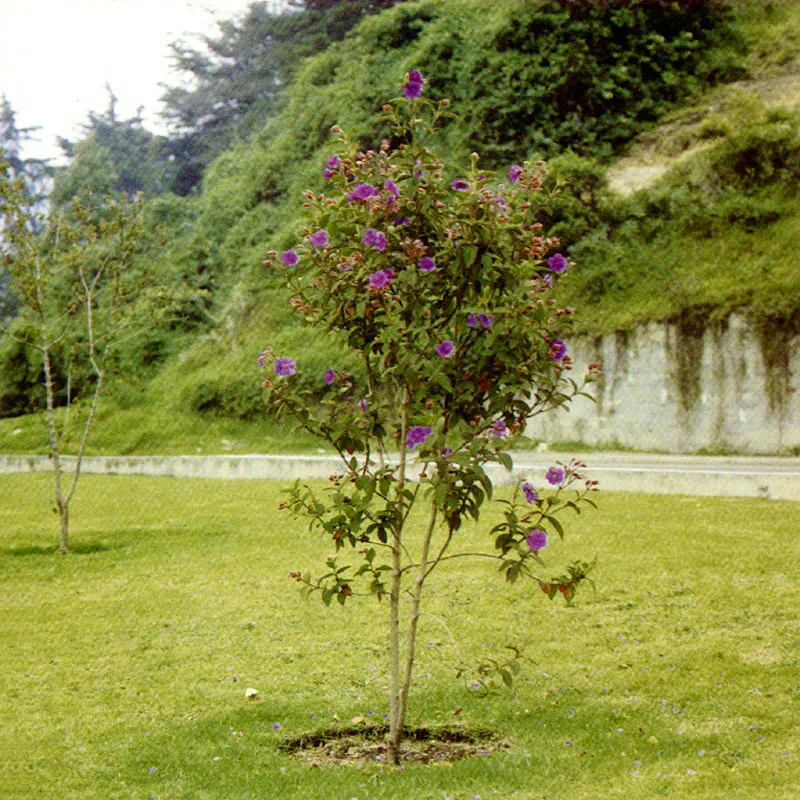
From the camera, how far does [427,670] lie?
755 cm

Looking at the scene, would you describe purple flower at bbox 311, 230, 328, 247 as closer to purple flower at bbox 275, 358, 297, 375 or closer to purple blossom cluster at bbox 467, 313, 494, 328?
purple flower at bbox 275, 358, 297, 375

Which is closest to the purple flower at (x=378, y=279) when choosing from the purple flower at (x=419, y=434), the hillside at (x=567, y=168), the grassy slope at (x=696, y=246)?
the purple flower at (x=419, y=434)

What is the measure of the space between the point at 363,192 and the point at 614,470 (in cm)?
996

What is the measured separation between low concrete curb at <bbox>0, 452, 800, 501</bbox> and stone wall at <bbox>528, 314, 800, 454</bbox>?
0.44 metres

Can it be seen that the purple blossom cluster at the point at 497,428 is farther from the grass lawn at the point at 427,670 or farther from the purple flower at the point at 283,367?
the grass lawn at the point at 427,670

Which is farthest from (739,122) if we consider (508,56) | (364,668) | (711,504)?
(364,668)

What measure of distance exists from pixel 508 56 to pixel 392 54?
496 cm

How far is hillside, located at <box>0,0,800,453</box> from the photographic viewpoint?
19.7m

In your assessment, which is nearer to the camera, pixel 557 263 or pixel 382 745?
pixel 557 263

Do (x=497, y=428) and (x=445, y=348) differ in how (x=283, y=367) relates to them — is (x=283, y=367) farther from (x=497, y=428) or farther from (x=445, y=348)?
(x=497, y=428)

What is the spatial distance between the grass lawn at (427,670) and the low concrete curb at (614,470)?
3.27ft

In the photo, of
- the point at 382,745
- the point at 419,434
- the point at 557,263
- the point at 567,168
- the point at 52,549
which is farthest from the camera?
the point at 567,168

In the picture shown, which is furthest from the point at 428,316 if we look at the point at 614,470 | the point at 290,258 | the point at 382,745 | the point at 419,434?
the point at 614,470

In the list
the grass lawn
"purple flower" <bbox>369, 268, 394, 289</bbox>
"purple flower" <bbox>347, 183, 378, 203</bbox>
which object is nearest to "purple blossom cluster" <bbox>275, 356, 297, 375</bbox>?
"purple flower" <bbox>369, 268, 394, 289</bbox>
